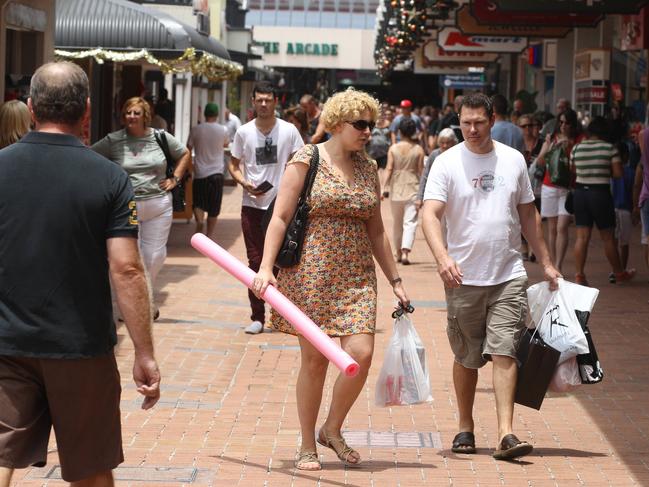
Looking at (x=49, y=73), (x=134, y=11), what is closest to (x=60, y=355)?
(x=49, y=73)

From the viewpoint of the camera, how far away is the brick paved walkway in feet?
21.0

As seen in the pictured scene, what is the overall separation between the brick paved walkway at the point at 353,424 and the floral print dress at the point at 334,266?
0.73m

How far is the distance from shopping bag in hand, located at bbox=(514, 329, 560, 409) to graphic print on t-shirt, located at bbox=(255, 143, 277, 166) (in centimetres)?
429

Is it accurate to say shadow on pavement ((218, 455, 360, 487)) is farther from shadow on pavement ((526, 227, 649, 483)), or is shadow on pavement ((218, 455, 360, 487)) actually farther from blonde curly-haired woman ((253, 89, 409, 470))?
shadow on pavement ((526, 227, 649, 483))

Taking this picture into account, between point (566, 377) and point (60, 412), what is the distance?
320cm

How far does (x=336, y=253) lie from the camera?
6398mm

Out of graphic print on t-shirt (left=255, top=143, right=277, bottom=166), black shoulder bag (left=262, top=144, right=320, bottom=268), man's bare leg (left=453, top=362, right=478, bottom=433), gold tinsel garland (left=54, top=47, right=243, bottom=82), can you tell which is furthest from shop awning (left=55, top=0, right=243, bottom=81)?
black shoulder bag (left=262, top=144, right=320, bottom=268)

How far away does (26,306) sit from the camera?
4273mm

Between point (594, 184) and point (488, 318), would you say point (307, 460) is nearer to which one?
point (488, 318)

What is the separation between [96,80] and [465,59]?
64.5 ft

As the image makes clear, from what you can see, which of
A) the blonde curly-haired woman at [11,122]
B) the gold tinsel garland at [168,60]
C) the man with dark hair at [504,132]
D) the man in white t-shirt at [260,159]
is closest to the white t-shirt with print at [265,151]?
the man in white t-shirt at [260,159]

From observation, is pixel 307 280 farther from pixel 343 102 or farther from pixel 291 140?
pixel 291 140

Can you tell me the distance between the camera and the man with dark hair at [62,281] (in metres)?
4.26

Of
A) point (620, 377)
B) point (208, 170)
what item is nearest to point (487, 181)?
point (620, 377)
